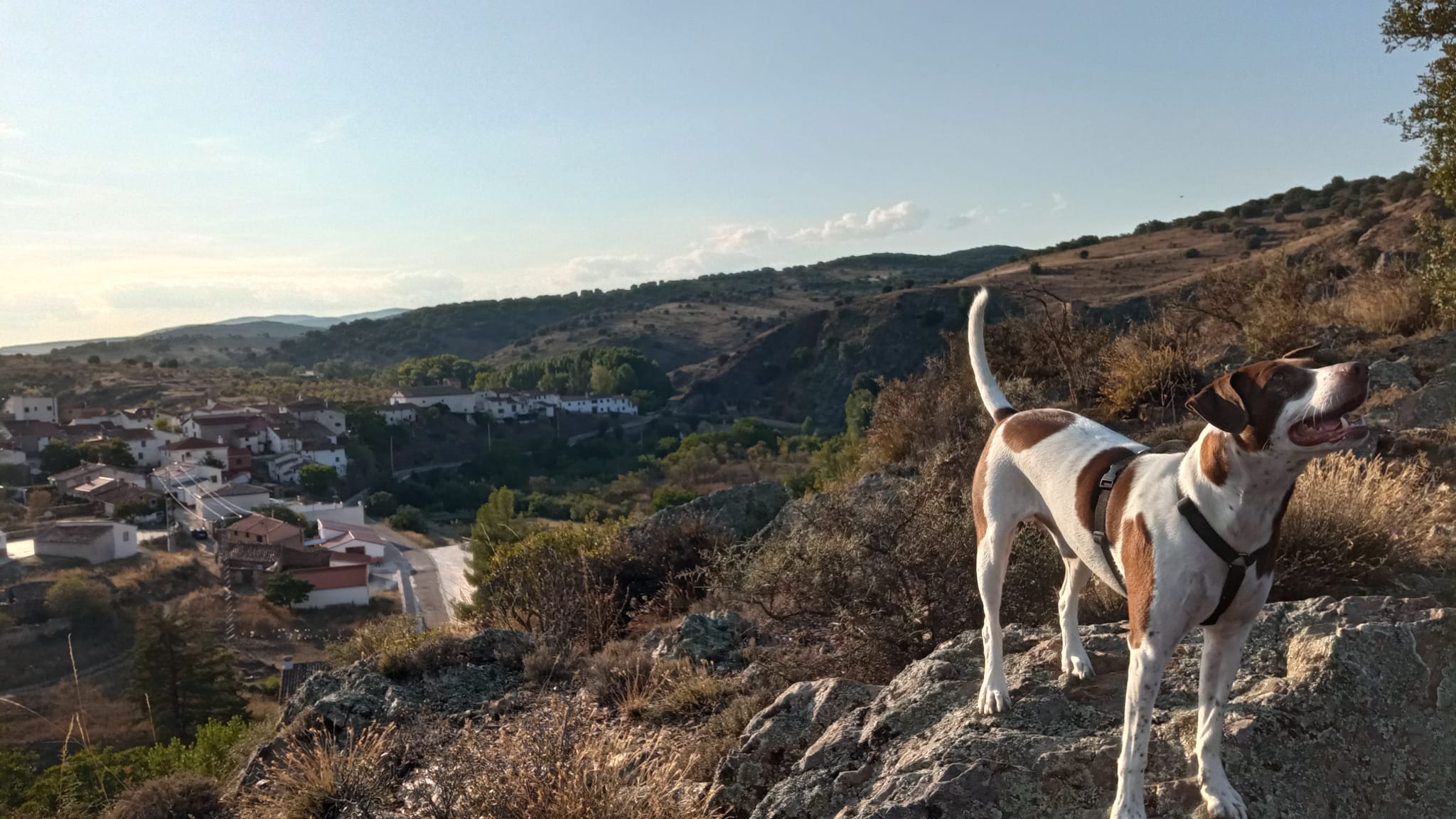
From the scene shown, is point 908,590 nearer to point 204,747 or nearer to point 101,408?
point 204,747

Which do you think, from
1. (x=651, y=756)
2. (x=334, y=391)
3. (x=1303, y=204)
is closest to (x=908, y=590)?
(x=651, y=756)

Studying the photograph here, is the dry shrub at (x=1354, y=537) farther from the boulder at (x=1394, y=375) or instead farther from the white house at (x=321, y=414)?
the white house at (x=321, y=414)

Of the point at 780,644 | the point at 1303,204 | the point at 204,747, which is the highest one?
the point at 1303,204

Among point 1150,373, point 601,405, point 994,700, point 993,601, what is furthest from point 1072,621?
point 601,405

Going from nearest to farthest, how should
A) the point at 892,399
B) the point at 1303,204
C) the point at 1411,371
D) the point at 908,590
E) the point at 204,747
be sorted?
the point at 908,590 → the point at 1411,371 → the point at 892,399 → the point at 204,747 → the point at 1303,204

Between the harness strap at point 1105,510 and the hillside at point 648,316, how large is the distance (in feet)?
321

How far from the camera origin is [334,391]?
3600 inches

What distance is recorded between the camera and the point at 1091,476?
2.92 m

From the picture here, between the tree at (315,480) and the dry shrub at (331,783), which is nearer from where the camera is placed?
the dry shrub at (331,783)

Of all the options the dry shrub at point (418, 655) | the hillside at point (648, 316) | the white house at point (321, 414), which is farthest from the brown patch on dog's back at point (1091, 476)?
the hillside at point (648, 316)

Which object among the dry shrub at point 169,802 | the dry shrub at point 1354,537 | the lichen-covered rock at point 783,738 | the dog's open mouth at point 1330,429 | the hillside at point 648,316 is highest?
the hillside at point 648,316

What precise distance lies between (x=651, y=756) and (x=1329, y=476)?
439 centimetres

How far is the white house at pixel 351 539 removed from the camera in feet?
158

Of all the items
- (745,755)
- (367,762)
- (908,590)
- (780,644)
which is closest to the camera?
(745,755)
